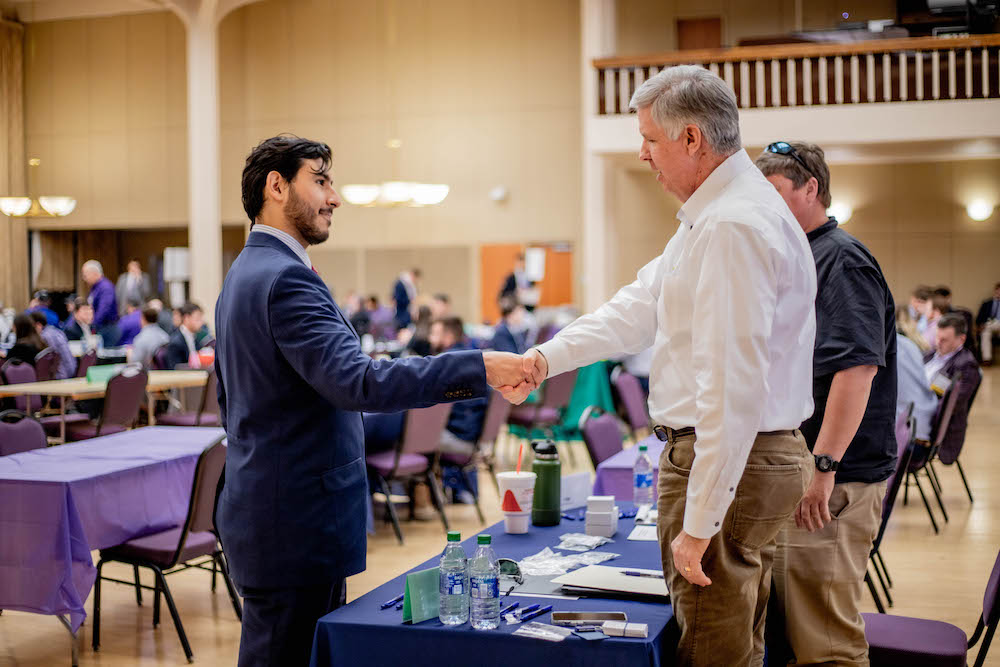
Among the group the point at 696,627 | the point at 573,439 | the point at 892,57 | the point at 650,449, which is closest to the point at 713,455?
the point at 696,627

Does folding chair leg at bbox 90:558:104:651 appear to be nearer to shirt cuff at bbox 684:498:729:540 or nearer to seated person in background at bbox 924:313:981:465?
shirt cuff at bbox 684:498:729:540

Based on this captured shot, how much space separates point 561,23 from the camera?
1506 cm

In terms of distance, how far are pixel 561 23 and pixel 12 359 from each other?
31.5 feet

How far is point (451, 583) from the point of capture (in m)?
2.01

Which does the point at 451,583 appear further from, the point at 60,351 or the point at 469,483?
the point at 60,351

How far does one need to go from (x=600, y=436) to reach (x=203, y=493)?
70.5 inches

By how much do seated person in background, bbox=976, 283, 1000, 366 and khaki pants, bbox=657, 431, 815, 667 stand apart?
14.5 metres

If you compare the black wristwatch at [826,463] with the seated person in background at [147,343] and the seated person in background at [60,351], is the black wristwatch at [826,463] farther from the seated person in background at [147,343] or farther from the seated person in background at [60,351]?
the seated person in background at [60,351]

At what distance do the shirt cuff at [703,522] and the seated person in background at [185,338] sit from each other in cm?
811

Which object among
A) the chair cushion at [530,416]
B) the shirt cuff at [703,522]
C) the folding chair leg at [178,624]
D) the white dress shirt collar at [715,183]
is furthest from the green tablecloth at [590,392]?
the shirt cuff at [703,522]

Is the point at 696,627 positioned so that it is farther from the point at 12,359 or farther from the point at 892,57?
the point at 892,57

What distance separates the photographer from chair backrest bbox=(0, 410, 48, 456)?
15.1 feet

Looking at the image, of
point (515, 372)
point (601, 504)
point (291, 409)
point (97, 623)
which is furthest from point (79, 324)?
point (515, 372)

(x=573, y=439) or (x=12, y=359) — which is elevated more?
(x=12, y=359)
